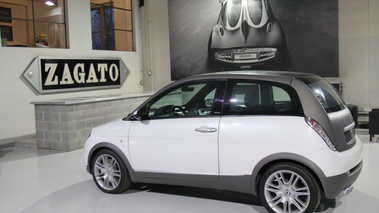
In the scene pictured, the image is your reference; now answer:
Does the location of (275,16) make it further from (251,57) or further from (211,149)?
(211,149)

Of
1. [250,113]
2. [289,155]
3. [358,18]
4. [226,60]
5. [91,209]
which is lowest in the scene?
[91,209]

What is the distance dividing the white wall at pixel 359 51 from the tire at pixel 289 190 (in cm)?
582

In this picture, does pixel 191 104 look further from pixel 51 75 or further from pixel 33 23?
pixel 33 23

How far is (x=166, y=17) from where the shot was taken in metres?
10.9

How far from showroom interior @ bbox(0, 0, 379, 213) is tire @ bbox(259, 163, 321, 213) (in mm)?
335

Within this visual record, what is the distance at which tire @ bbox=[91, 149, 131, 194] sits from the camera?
4320mm

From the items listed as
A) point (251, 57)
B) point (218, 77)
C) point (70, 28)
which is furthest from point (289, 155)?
point (70, 28)

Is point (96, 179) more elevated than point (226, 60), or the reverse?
point (226, 60)

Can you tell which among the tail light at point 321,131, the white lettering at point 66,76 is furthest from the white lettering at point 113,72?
the tail light at point 321,131

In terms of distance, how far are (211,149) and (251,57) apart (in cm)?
599

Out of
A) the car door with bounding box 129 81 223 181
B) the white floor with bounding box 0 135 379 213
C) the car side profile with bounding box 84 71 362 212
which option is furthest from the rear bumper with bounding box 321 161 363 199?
the car door with bounding box 129 81 223 181

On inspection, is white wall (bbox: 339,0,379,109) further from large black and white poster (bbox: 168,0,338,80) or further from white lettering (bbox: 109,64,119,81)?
white lettering (bbox: 109,64,119,81)

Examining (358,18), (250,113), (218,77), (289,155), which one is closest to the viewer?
(289,155)

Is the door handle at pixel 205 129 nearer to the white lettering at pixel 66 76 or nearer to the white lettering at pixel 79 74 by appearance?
the white lettering at pixel 66 76
